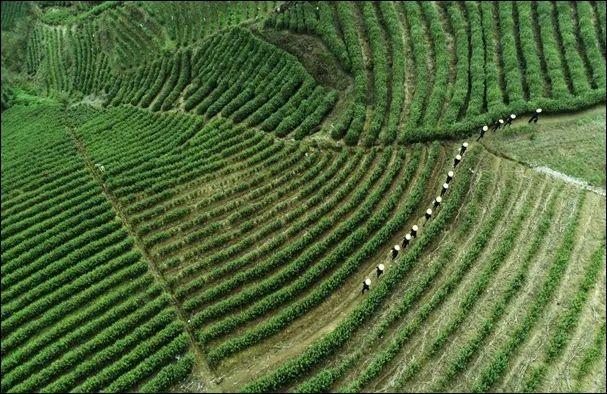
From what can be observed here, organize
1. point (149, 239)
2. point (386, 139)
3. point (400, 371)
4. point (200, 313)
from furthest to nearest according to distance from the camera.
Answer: point (386, 139)
point (149, 239)
point (200, 313)
point (400, 371)

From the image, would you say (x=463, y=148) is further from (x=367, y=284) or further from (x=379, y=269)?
(x=367, y=284)

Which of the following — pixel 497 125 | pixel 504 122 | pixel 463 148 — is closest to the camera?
pixel 463 148

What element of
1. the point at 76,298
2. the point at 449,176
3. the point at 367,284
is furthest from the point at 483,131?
the point at 76,298

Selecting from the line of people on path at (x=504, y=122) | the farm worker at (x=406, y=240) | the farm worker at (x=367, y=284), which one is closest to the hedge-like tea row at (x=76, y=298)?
the farm worker at (x=367, y=284)

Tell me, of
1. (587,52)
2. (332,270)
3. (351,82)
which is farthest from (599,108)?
(332,270)

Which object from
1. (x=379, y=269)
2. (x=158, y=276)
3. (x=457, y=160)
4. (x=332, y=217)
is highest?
(x=158, y=276)

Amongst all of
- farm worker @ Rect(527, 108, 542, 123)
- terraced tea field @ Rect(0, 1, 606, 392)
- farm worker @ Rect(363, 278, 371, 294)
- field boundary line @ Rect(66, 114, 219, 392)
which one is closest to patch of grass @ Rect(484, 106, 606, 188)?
terraced tea field @ Rect(0, 1, 606, 392)

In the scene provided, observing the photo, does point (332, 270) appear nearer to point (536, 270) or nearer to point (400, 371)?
point (400, 371)

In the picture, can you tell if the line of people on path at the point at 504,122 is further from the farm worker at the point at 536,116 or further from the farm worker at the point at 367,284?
the farm worker at the point at 367,284

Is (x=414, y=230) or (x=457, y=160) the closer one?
(x=414, y=230)
